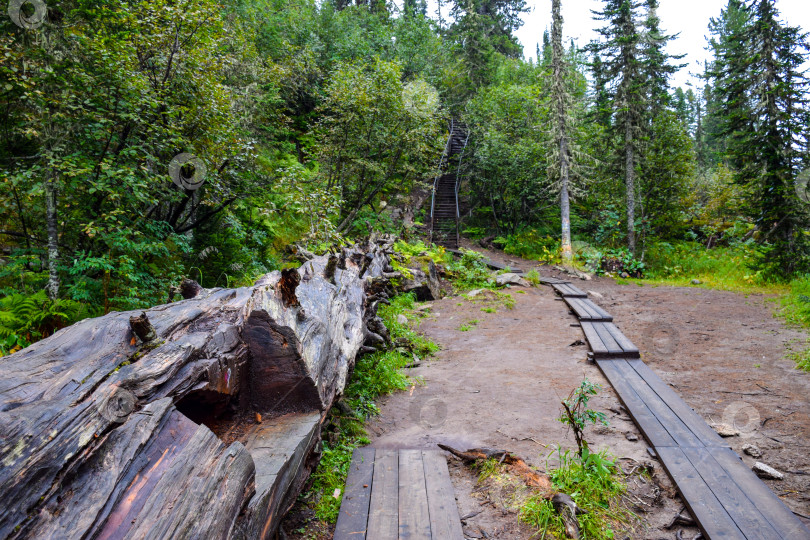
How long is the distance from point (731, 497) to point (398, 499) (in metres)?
2.45

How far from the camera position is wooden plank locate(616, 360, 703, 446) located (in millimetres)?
3592

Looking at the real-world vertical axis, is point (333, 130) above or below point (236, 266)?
above

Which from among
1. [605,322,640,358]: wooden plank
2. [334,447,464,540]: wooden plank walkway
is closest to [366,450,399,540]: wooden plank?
[334,447,464,540]: wooden plank walkway

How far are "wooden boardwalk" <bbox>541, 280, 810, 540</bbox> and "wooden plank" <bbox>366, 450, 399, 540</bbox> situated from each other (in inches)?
82.2

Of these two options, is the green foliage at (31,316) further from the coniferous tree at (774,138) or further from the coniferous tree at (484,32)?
the coniferous tree at (484,32)

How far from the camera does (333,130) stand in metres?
12.1

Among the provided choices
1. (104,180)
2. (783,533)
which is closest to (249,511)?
(783,533)

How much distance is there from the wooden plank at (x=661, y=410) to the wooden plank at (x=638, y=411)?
1.9 inches

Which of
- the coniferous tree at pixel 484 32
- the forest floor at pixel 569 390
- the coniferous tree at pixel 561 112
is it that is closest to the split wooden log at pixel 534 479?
the forest floor at pixel 569 390

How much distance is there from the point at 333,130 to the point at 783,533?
12.3 metres

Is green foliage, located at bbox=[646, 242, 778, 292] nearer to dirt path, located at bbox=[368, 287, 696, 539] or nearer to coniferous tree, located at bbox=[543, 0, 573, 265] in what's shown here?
coniferous tree, located at bbox=[543, 0, 573, 265]

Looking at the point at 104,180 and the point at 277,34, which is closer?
the point at 104,180

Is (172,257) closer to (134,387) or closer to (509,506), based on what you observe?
(134,387)

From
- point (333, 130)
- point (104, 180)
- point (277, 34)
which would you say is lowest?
point (104, 180)
